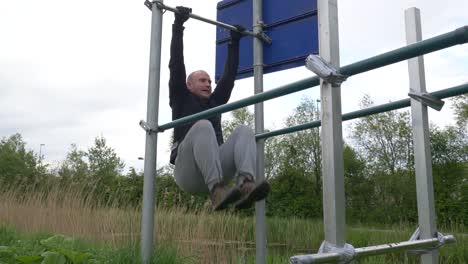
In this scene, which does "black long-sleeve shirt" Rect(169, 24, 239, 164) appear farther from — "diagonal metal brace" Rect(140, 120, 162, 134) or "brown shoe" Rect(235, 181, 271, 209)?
"brown shoe" Rect(235, 181, 271, 209)

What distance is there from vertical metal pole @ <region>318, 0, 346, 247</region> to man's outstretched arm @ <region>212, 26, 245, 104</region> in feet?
5.17

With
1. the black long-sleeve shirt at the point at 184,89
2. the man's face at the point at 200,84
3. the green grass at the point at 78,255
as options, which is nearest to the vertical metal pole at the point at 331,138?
Result: the black long-sleeve shirt at the point at 184,89

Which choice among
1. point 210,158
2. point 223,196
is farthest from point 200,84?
point 223,196

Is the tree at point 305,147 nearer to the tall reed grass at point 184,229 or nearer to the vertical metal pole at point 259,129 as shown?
the tall reed grass at point 184,229

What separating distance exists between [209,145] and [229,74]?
35.1 inches

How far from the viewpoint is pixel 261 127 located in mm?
2828

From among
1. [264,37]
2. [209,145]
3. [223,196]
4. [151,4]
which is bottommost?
[223,196]

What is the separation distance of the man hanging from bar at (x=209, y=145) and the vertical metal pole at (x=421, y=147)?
70cm

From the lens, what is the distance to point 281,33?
2.95 meters

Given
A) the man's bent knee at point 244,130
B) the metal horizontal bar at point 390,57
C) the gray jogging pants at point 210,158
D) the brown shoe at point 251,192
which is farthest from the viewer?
the man's bent knee at point 244,130

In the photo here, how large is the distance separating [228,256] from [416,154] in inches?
110

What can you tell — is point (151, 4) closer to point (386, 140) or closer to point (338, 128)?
point (338, 128)

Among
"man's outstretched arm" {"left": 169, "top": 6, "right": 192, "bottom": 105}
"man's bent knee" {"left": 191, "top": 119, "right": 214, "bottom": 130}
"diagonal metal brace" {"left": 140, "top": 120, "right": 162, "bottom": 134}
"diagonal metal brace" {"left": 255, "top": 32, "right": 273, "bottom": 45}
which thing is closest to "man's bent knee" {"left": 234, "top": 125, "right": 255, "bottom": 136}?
"man's bent knee" {"left": 191, "top": 119, "right": 214, "bottom": 130}

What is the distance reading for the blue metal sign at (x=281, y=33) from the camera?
281 cm
